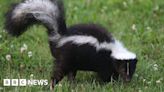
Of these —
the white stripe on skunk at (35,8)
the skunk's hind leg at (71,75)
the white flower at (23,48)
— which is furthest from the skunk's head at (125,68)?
the white flower at (23,48)

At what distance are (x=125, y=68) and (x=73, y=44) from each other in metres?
0.74

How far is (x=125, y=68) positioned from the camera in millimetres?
7777

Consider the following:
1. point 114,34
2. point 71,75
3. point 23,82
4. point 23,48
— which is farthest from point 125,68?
point 114,34

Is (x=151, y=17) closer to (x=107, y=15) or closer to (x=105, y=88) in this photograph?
(x=107, y=15)

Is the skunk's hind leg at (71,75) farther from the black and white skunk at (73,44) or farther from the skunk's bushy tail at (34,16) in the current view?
the skunk's bushy tail at (34,16)

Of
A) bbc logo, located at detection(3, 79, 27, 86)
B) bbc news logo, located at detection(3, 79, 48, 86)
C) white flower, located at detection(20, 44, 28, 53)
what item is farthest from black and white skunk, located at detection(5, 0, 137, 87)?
white flower, located at detection(20, 44, 28, 53)

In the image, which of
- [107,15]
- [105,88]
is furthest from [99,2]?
[105,88]

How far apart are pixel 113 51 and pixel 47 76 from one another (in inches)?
37.9

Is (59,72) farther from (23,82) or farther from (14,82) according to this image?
(14,82)

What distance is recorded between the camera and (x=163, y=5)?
1175 cm

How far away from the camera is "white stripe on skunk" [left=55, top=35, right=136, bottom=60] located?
765 centimetres

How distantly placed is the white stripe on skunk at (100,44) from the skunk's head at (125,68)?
2.3 inches

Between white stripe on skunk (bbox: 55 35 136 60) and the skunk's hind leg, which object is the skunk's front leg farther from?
white stripe on skunk (bbox: 55 35 136 60)

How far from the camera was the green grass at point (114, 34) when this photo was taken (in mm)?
7746
